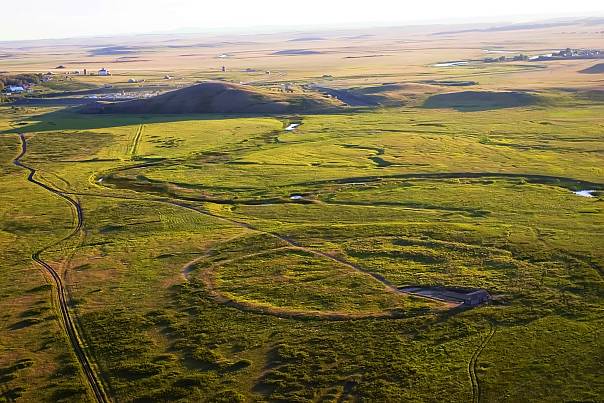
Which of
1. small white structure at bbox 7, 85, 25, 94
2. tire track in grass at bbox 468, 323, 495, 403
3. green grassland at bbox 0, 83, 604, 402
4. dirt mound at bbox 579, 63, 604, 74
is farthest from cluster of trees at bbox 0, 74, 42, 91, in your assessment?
tire track in grass at bbox 468, 323, 495, 403

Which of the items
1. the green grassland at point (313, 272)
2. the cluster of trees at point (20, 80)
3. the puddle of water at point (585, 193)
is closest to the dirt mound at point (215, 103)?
the green grassland at point (313, 272)

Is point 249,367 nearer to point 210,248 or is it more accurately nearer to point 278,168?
point 210,248

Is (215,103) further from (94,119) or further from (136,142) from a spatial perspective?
(136,142)

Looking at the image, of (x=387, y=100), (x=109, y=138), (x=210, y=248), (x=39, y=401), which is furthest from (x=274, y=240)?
(x=387, y=100)

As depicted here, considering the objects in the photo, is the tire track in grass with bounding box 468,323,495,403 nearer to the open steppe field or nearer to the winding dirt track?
the open steppe field

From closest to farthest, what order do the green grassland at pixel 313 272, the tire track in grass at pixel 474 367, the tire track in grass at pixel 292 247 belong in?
the tire track in grass at pixel 474 367 → the green grassland at pixel 313 272 → the tire track in grass at pixel 292 247

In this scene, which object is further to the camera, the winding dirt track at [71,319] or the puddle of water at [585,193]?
the puddle of water at [585,193]

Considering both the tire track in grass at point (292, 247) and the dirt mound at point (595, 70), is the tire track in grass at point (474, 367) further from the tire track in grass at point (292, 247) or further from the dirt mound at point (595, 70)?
the dirt mound at point (595, 70)
